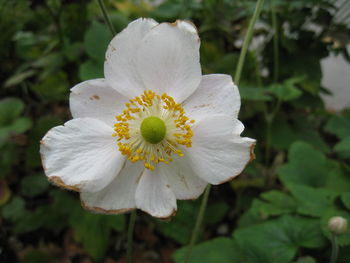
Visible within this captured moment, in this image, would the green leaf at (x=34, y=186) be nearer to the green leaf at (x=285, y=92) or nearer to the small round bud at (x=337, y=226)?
the green leaf at (x=285, y=92)

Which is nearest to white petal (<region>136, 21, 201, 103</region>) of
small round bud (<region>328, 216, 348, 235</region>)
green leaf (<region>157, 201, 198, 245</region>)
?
small round bud (<region>328, 216, 348, 235</region>)

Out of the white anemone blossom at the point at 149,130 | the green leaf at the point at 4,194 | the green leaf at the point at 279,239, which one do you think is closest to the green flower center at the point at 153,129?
the white anemone blossom at the point at 149,130

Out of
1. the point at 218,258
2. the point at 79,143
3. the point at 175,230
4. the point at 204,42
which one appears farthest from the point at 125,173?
the point at 204,42

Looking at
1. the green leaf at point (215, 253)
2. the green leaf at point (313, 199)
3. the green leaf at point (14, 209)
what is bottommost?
the green leaf at point (14, 209)

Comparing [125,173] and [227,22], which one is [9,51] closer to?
[227,22]

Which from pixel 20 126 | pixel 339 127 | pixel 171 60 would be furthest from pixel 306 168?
pixel 20 126

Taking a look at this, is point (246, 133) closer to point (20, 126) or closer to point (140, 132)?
point (140, 132)
